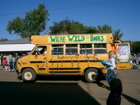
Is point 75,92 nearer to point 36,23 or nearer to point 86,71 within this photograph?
point 86,71

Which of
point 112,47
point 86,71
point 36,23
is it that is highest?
point 36,23

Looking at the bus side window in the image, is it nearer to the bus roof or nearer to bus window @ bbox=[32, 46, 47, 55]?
the bus roof

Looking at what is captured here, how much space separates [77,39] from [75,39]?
120 millimetres

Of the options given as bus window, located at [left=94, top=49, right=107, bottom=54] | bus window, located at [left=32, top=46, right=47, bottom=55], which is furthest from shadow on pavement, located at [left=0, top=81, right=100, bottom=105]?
bus window, located at [left=32, top=46, right=47, bottom=55]

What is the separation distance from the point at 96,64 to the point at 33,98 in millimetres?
4292

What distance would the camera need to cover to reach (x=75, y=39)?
965cm

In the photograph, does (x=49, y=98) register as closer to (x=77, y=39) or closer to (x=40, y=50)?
(x=40, y=50)

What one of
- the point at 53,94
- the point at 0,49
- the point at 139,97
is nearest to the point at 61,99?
the point at 53,94

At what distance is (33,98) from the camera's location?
21.0 feet

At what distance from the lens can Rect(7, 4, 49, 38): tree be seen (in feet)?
166

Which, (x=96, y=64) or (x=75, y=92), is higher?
(x=96, y=64)

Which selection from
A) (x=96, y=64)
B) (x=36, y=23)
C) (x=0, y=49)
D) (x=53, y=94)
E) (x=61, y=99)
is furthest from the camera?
(x=36, y=23)

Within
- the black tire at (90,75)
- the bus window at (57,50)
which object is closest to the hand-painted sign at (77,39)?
the bus window at (57,50)

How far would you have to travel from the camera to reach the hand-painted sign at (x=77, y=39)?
9.53m
